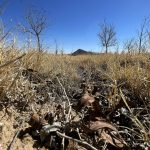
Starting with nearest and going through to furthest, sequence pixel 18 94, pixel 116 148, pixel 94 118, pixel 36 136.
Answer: pixel 116 148 < pixel 94 118 < pixel 36 136 < pixel 18 94

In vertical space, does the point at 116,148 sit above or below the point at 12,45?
below

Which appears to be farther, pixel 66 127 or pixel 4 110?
pixel 4 110

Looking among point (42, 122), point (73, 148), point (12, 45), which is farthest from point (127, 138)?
point (12, 45)

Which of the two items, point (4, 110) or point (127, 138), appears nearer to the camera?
point (127, 138)

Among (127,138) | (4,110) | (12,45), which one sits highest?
(12,45)

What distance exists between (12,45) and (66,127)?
4.55 ft

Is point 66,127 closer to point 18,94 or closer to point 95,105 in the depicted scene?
point 95,105

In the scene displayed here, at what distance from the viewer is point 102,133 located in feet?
6.07

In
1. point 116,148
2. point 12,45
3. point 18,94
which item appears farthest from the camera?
point 12,45

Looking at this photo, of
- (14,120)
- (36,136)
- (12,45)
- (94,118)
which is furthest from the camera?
(12,45)

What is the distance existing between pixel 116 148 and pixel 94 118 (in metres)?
0.25

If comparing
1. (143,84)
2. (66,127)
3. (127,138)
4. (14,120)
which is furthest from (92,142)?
(143,84)

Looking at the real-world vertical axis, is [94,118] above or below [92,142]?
above

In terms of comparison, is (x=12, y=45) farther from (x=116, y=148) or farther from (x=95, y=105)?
(x=116, y=148)
